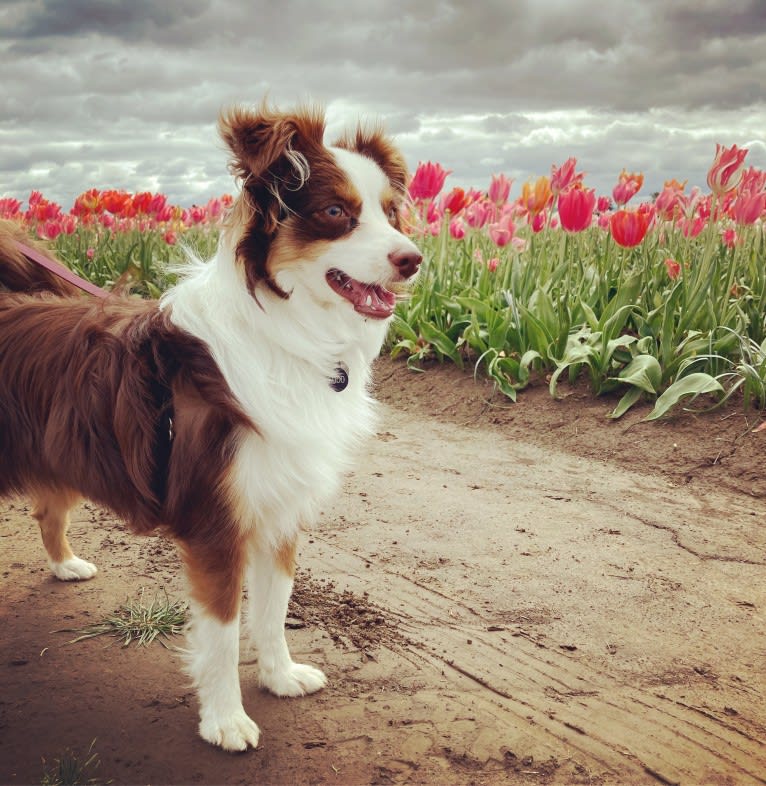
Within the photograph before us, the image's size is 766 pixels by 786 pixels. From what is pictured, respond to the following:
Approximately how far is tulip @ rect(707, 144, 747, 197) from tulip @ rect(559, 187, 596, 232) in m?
0.80

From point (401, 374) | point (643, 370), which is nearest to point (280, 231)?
point (643, 370)

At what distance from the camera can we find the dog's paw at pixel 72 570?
146 inches

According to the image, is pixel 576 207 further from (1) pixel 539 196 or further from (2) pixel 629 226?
(1) pixel 539 196

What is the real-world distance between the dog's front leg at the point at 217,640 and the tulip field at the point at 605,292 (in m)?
2.78

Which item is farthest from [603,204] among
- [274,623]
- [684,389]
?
[274,623]

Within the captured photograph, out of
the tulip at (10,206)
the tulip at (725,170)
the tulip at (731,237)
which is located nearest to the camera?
the tulip at (725,170)

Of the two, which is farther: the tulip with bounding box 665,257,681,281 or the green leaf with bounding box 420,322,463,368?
the green leaf with bounding box 420,322,463,368

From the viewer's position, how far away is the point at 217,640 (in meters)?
2.55

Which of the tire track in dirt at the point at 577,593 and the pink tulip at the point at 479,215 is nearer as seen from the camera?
the tire track in dirt at the point at 577,593

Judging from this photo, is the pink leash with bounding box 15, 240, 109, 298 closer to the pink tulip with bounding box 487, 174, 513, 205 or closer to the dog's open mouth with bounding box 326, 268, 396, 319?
the dog's open mouth with bounding box 326, 268, 396, 319

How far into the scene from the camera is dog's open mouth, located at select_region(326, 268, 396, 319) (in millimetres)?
2496

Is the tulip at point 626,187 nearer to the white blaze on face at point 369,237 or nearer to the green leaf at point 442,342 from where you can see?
the green leaf at point 442,342

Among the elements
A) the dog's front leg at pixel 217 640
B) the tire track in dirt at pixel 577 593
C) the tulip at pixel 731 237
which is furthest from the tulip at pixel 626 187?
the dog's front leg at pixel 217 640

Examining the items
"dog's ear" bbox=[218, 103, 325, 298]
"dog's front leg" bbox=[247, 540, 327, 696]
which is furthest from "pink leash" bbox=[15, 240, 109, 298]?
"dog's front leg" bbox=[247, 540, 327, 696]
